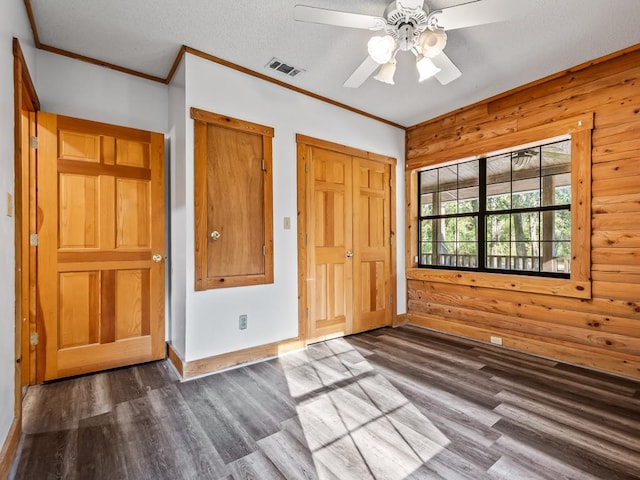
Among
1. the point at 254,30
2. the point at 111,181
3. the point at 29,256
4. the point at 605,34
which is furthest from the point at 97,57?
the point at 605,34

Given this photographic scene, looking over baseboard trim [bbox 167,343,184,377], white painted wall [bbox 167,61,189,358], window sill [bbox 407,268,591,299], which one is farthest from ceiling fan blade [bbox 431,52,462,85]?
baseboard trim [bbox 167,343,184,377]

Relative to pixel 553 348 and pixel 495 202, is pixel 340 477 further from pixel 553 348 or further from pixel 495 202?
pixel 495 202

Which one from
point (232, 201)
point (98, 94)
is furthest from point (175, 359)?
point (98, 94)

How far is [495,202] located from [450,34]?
6.71ft

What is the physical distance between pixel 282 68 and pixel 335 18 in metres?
1.10

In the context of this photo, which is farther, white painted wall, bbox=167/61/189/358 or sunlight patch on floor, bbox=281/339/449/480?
white painted wall, bbox=167/61/189/358

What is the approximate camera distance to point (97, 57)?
2.74 metres

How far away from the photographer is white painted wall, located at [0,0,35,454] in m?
1.55

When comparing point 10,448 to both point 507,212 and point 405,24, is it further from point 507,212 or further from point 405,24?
point 507,212

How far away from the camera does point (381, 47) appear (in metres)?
2.02

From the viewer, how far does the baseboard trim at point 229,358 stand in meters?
2.60

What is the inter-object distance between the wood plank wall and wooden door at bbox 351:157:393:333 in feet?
3.85

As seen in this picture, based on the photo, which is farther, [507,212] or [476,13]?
[507,212]

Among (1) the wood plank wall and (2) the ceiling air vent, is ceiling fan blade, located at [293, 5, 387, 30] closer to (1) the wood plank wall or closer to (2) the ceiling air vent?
(2) the ceiling air vent
